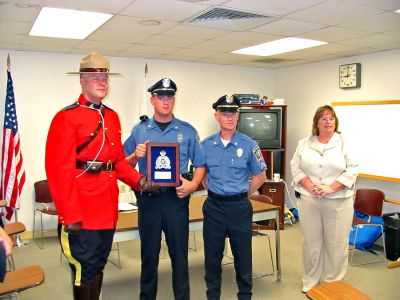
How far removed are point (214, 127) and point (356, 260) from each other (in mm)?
3188

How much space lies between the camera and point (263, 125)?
636 cm

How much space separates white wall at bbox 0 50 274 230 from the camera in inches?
216

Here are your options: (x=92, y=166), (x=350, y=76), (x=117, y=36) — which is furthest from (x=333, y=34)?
(x=92, y=166)

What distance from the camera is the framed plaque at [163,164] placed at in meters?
2.69

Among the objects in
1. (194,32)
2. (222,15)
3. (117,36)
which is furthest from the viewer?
(117,36)

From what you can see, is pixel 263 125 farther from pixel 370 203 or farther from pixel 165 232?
pixel 165 232

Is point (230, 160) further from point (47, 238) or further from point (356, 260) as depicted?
point (47, 238)

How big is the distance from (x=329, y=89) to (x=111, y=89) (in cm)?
332

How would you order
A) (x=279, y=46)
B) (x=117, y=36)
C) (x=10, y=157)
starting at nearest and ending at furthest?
(x=117, y=36), (x=10, y=157), (x=279, y=46)

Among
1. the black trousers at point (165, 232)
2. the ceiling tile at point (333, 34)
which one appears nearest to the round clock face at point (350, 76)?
the ceiling tile at point (333, 34)

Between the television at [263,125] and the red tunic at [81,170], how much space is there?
4041mm

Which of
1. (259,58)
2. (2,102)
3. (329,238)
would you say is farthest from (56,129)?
(259,58)

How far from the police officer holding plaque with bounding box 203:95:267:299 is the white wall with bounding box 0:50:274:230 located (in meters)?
3.28

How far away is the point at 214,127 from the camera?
6.92m
